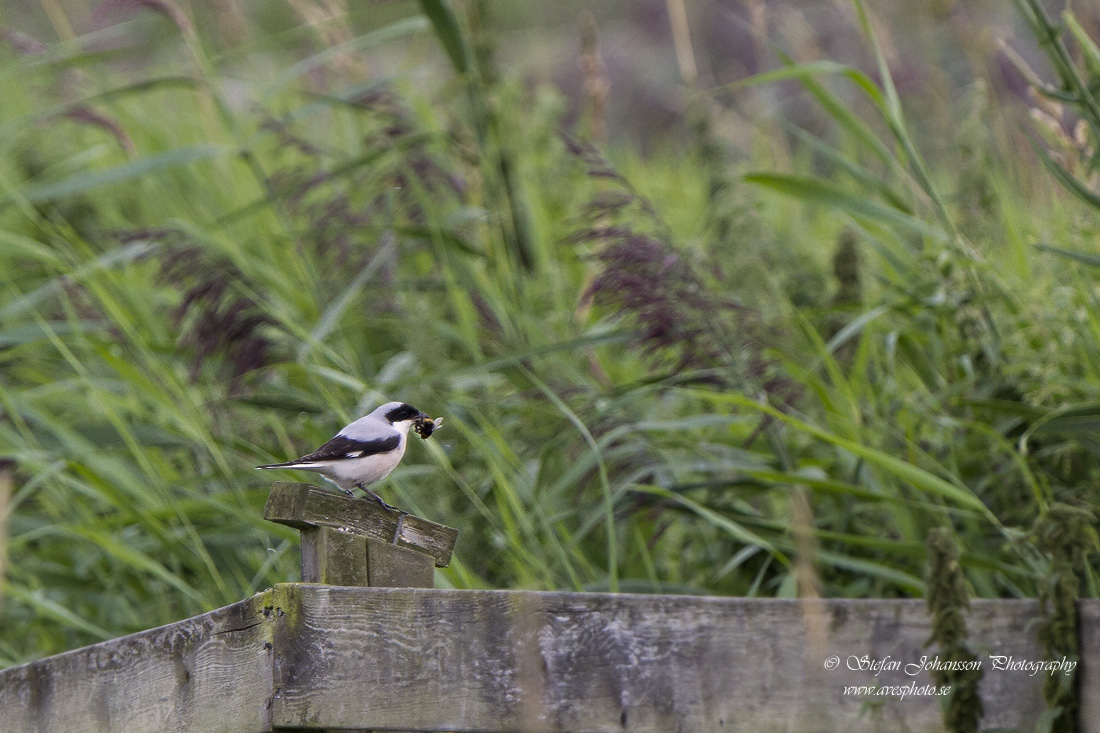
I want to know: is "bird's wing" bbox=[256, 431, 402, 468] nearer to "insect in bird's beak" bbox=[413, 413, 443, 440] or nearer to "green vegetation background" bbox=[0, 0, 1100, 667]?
"insect in bird's beak" bbox=[413, 413, 443, 440]

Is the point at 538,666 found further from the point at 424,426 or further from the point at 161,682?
the point at 161,682

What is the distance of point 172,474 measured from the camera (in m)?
2.92

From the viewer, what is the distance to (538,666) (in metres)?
1.53

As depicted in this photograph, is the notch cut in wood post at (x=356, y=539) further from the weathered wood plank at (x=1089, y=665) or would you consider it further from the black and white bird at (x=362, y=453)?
the weathered wood plank at (x=1089, y=665)

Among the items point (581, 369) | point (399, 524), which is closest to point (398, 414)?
point (399, 524)

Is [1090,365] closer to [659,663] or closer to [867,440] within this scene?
[867,440]

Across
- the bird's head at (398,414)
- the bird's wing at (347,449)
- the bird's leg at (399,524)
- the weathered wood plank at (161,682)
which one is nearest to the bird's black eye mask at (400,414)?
the bird's head at (398,414)

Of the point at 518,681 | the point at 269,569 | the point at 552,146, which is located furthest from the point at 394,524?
the point at 552,146

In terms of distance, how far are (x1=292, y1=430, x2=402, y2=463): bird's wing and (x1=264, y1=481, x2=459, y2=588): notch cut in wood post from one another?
0.43 feet

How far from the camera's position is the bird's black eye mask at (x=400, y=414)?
6.45 feet

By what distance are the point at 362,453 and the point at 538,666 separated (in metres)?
0.49

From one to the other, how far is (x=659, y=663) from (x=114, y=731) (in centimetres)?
91

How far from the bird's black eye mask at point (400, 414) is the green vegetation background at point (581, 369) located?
1.15 ft

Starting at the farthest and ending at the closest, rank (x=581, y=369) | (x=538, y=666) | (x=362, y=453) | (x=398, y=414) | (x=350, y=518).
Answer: (x=581, y=369) → (x=398, y=414) → (x=362, y=453) → (x=350, y=518) → (x=538, y=666)
